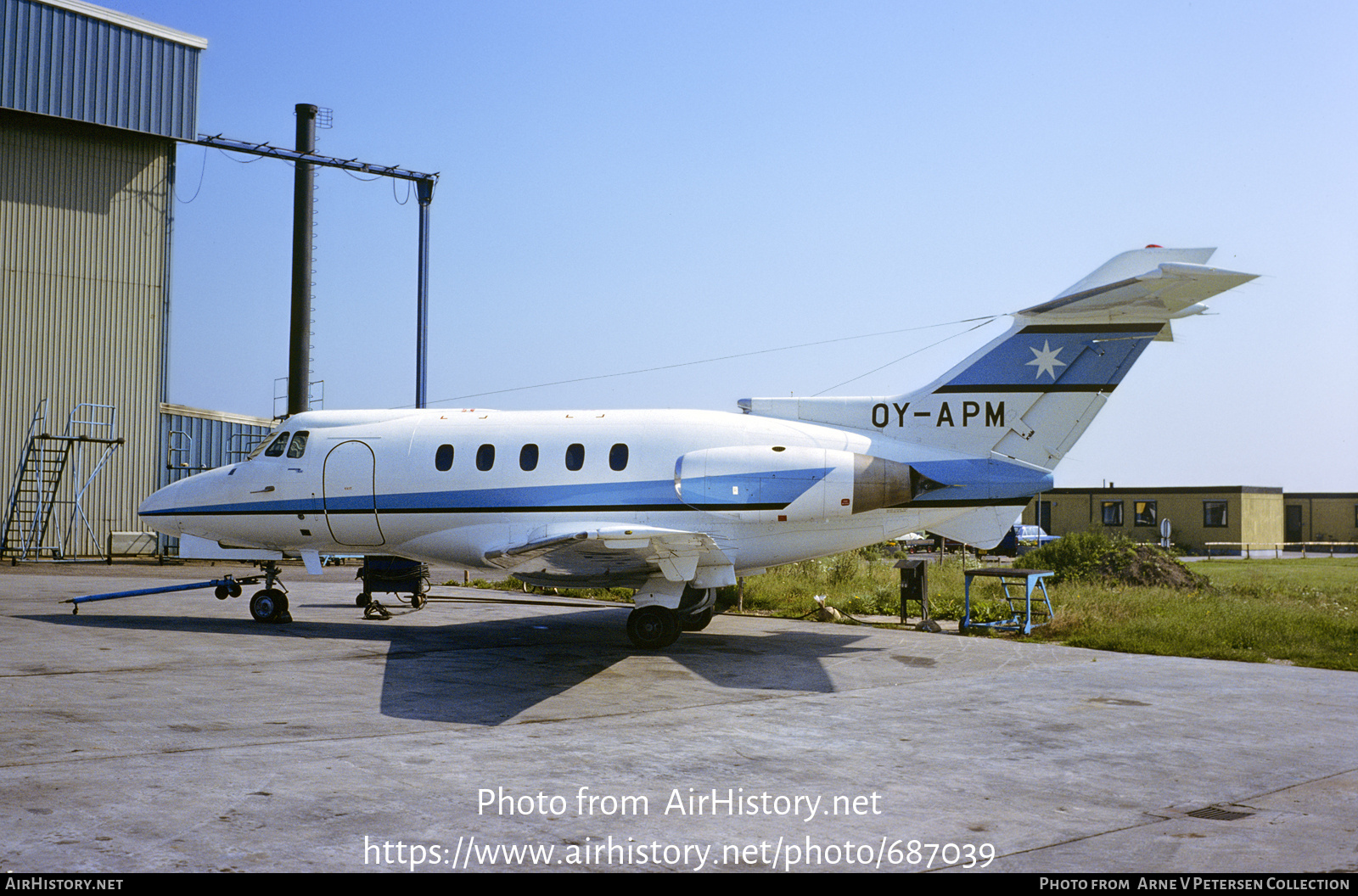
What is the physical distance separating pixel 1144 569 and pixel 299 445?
1717 cm

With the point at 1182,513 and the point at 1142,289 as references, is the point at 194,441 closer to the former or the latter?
the point at 1142,289

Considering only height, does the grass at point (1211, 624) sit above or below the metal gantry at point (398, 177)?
below

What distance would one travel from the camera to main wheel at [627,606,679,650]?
45.6ft

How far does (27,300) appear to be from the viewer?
31.5 meters

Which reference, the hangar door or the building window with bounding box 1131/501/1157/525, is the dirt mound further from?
the building window with bounding box 1131/501/1157/525

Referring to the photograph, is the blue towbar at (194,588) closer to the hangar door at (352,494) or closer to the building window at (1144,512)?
the hangar door at (352,494)

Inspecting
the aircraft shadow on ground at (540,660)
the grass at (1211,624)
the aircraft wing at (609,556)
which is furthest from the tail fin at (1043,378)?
the aircraft wing at (609,556)

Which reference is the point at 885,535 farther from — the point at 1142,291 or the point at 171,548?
the point at 171,548

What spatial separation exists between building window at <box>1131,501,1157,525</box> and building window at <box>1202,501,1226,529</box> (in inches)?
99.8

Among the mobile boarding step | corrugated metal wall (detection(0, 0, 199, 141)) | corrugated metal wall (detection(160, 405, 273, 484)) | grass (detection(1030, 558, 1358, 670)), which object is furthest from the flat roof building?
corrugated metal wall (detection(0, 0, 199, 141))

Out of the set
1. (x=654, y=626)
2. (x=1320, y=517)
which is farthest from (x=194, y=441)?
(x=1320, y=517)

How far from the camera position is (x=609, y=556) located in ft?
42.1

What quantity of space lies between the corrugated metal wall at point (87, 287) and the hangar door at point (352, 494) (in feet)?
70.3

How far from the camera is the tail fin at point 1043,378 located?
45.2 ft
